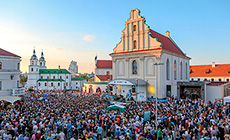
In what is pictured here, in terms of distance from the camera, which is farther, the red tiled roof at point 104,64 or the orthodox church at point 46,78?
the orthodox church at point 46,78

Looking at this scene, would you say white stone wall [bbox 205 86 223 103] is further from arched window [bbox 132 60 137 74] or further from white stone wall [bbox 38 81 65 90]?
white stone wall [bbox 38 81 65 90]

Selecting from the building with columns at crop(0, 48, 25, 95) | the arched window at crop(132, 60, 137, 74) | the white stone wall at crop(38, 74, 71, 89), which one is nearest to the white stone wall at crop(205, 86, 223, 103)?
the arched window at crop(132, 60, 137, 74)

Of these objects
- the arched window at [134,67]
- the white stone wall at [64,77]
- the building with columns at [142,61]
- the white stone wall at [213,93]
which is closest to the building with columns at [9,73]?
the building with columns at [142,61]

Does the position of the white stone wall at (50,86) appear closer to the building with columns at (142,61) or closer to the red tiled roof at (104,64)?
the red tiled roof at (104,64)

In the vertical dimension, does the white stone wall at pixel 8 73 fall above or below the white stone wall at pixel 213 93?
above

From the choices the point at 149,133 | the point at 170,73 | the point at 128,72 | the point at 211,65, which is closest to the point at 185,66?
the point at 170,73

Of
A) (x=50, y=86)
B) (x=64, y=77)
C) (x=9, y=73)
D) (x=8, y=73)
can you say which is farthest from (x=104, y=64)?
(x=8, y=73)

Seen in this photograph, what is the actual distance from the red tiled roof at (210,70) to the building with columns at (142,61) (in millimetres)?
25278

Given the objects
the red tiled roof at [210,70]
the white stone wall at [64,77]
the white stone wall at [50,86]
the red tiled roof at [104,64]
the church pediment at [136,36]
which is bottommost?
the white stone wall at [50,86]

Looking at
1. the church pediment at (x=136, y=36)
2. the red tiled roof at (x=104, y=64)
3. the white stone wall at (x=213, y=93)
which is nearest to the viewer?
the white stone wall at (x=213, y=93)

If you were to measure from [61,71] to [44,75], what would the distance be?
907 cm

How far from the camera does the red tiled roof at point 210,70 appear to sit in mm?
55094

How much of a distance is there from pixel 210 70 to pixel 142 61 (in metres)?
38.9

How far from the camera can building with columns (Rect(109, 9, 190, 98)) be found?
3155 cm
